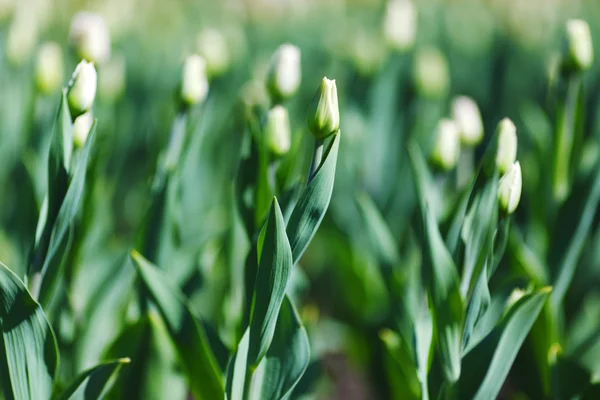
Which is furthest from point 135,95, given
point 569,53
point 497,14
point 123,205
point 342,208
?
point 497,14

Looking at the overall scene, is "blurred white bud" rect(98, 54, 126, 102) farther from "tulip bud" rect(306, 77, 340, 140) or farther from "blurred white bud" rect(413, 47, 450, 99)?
"tulip bud" rect(306, 77, 340, 140)

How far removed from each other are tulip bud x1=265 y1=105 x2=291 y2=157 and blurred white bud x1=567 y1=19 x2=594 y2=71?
1.71 feet

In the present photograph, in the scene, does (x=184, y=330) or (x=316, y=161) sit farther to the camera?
(x=184, y=330)

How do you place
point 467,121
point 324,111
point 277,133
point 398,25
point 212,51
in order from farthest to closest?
point 398,25
point 212,51
point 467,121
point 277,133
point 324,111

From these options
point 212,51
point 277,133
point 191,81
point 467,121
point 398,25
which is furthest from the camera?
point 398,25

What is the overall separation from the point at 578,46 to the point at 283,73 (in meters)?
0.50

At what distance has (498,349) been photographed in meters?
0.79

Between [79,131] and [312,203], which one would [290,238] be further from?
[79,131]

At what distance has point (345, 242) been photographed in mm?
1407

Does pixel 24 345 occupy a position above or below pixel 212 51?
below

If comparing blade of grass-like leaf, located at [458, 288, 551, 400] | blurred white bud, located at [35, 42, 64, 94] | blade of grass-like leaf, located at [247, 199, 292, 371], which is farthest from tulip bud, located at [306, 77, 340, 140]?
blurred white bud, located at [35, 42, 64, 94]

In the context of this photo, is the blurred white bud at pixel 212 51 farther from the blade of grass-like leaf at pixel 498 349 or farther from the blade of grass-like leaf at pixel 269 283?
→ the blade of grass-like leaf at pixel 498 349

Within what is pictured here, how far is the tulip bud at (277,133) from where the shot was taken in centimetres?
87

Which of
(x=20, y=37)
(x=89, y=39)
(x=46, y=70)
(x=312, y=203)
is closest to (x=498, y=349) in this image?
(x=312, y=203)
